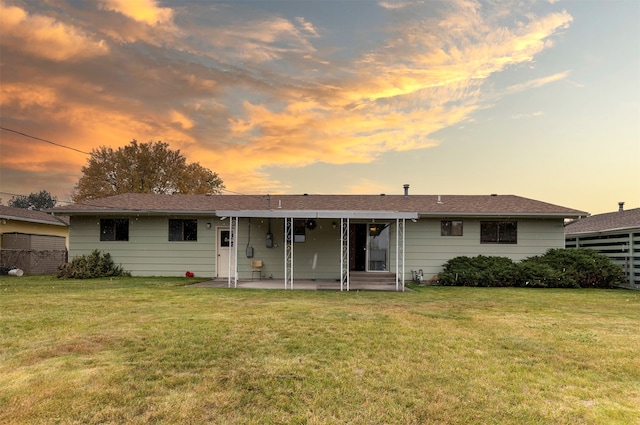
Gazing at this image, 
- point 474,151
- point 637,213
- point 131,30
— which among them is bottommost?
point 637,213

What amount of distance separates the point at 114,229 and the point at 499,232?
1552 cm

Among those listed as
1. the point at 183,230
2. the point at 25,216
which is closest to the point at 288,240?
the point at 183,230

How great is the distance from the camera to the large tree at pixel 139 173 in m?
32.2

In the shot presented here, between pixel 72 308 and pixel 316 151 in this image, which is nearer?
pixel 72 308

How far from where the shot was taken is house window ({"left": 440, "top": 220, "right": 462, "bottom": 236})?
1468cm

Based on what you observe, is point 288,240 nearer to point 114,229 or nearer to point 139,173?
point 114,229

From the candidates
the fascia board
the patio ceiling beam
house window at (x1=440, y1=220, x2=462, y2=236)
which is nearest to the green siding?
house window at (x1=440, y1=220, x2=462, y2=236)

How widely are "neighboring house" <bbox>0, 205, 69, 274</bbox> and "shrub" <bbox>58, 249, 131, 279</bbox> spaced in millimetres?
3806

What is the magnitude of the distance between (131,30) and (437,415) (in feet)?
49.9

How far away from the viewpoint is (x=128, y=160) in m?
33.5

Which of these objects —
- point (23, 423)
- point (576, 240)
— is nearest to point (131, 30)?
point (23, 423)

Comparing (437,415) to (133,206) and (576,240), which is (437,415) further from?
(576,240)

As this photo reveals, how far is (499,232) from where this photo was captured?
14.7 metres

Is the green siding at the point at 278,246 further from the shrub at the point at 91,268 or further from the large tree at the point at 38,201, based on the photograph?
the large tree at the point at 38,201
